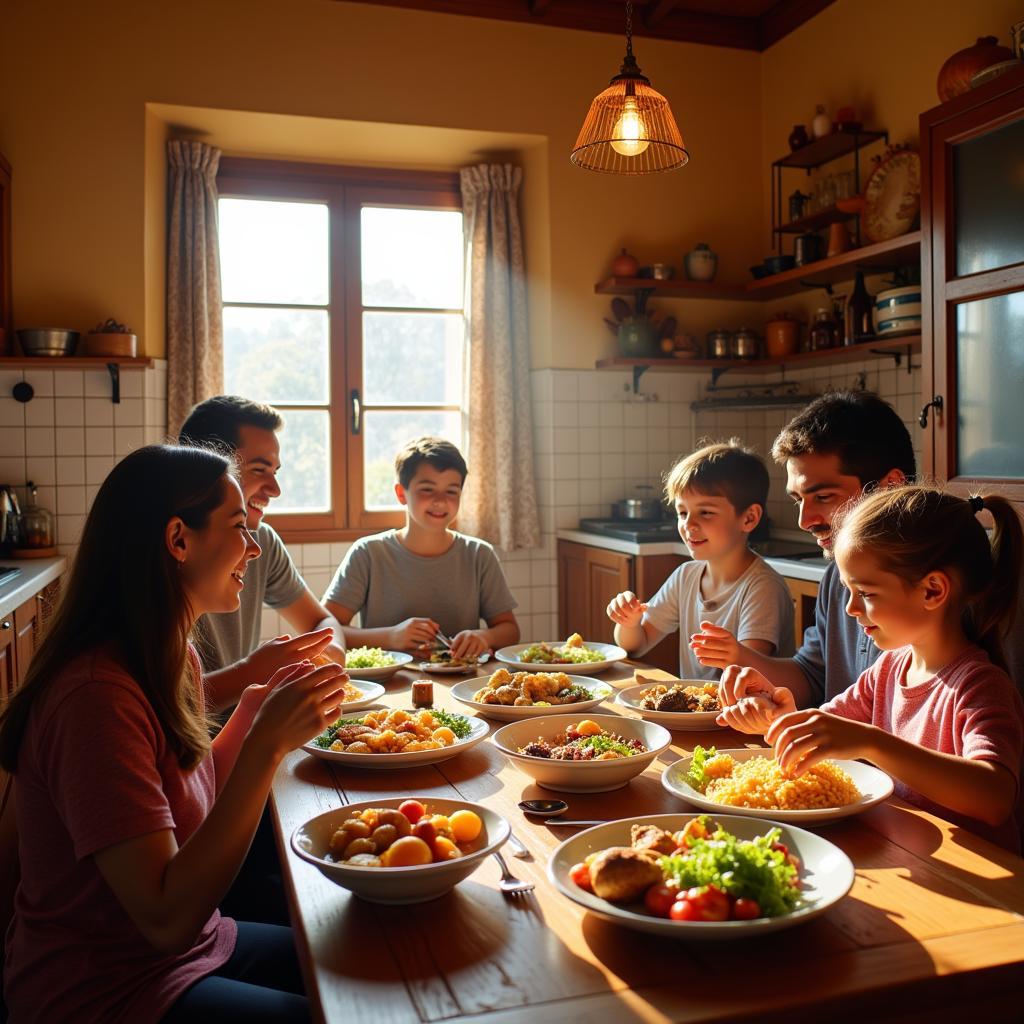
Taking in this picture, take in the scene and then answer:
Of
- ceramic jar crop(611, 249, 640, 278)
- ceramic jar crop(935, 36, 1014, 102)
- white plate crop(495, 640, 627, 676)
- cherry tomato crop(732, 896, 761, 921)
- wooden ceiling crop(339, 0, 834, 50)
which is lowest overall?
white plate crop(495, 640, 627, 676)

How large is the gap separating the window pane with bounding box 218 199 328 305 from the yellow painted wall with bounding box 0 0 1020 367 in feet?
1.06

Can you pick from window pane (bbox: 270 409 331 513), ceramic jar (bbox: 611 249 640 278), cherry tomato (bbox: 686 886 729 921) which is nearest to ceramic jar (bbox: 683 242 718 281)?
ceramic jar (bbox: 611 249 640 278)

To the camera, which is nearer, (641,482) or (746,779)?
(746,779)

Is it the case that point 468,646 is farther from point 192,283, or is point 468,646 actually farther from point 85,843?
point 192,283

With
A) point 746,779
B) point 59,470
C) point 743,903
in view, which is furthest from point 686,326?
point 743,903

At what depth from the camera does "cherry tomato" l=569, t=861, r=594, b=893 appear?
105 cm

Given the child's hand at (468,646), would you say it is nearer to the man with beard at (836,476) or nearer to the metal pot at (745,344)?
the man with beard at (836,476)

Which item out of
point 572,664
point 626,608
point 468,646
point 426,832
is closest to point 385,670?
point 468,646

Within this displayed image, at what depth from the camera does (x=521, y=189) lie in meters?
4.65

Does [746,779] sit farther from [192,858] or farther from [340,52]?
[340,52]

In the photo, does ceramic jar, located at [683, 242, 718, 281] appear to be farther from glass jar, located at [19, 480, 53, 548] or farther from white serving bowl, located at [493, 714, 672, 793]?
white serving bowl, located at [493, 714, 672, 793]

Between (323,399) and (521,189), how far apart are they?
1.38 m

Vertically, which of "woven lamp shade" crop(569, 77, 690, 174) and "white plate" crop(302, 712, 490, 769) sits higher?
"woven lamp shade" crop(569, 77, 690, 174)

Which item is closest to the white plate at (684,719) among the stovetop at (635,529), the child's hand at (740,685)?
the child's hand at (740,685)
